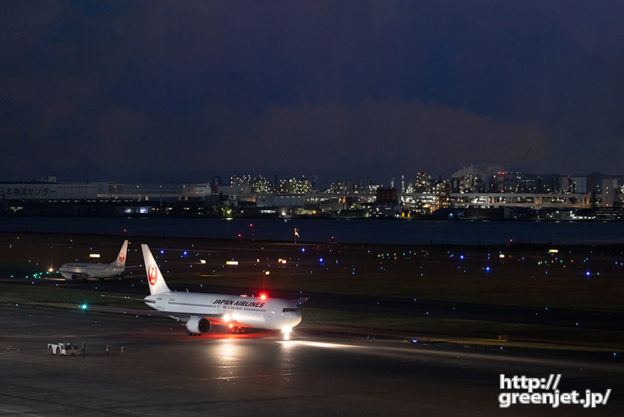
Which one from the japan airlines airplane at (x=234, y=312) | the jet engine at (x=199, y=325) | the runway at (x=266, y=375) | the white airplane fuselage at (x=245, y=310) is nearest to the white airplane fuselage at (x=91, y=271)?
the runway at (x=266, y=375)

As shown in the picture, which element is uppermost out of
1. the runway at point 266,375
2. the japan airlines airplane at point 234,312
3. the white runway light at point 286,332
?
the japan airlines airplane at point 234,312

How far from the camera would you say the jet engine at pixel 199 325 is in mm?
59062

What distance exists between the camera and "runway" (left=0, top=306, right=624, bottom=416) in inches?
1463

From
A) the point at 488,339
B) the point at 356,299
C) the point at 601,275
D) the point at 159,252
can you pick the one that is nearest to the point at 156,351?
the point at 488,339

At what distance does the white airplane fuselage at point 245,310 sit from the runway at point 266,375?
1.15m

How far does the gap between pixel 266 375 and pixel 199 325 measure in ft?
50.5

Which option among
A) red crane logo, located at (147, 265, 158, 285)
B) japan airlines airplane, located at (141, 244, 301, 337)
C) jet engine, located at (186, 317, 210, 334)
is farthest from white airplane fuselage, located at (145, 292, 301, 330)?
red crane logo, located at (147, 265, 158, 285)

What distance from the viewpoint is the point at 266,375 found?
44594 mm

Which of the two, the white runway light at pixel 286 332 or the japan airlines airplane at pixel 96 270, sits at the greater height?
the japan airlines airplane at pixel 96 270

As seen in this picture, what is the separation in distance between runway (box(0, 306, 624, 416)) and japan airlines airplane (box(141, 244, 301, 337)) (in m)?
0.99

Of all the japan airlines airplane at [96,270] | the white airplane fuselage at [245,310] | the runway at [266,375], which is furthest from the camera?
the japan airlines airplane at [96,270]

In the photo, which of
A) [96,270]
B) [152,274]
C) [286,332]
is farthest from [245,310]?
[96,270]

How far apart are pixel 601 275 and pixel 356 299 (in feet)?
136

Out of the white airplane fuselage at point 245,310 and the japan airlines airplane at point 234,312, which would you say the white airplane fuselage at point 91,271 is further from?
the white airplane fuselage at point 245,310
